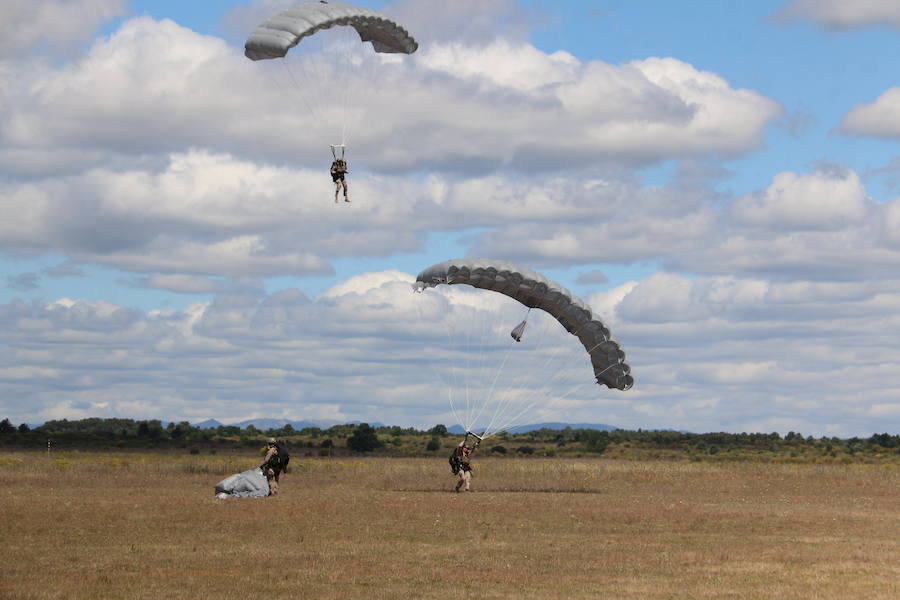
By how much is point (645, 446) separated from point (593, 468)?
44209 mm

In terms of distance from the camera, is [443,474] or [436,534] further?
[443,474]

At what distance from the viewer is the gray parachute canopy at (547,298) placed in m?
31.2

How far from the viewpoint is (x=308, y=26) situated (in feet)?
89.4

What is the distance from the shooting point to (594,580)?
58.6 feet

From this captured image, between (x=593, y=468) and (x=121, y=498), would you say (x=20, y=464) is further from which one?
(x=593, y=468)

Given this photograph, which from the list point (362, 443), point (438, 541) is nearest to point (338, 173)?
point (438, 541)

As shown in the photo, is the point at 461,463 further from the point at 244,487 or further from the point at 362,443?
the point at 362,443

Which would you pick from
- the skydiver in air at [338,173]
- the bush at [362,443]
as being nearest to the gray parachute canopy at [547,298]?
the skydiver in air at [338,173]

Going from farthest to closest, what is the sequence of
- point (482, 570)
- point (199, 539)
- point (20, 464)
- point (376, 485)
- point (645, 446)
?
point (645, 446), point (20, 464), point (376, 485), point (199, 539), point (482, 570)

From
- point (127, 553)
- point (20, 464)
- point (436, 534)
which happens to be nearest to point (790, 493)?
point (436, 534)

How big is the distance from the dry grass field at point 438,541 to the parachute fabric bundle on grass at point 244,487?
543 millimetres

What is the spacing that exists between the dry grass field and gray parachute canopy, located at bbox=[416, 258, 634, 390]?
3.73m

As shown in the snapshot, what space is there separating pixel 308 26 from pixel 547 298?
10.1m

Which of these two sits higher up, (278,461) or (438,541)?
(278,461)
